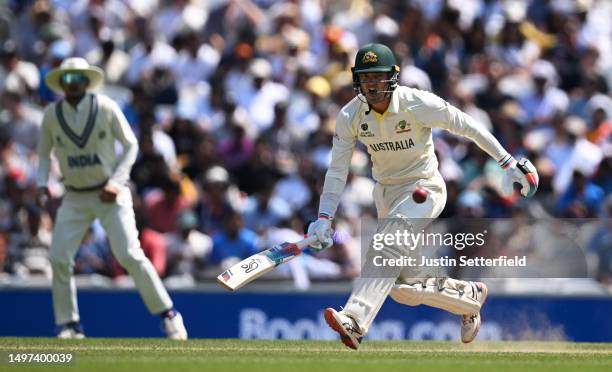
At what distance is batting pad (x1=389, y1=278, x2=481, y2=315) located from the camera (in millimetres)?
9539

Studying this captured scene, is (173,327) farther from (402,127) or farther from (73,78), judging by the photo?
(402,127)

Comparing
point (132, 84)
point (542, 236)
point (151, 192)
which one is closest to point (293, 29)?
point (132, 84)

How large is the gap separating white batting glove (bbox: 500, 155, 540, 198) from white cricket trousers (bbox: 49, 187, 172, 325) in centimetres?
332

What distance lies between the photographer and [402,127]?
950cm

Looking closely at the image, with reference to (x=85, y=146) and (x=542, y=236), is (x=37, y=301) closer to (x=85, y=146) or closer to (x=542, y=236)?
(x=85, y=146)

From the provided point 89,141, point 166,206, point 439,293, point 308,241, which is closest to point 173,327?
point 89,141

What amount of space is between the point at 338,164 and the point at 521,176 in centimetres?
128

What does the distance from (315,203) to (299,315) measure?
69.7 inches

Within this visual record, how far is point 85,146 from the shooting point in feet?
37.7

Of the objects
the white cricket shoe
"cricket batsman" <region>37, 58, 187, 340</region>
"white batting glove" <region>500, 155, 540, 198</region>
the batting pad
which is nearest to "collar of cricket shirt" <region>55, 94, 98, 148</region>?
"cricket batsman" <region>37, 58, 187, 340</region>

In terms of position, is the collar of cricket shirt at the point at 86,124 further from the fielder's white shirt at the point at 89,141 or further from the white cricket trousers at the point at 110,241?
the white cricket trousers at the point at 110,241

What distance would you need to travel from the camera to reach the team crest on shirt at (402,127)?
31.1 feet

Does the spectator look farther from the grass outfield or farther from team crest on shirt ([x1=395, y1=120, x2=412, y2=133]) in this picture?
team crest on shirt ([x1=395, y1=120, x2=412, y2=133])

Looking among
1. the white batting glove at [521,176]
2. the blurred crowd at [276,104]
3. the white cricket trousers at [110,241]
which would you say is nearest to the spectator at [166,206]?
the blurred crowd at [276,104]
